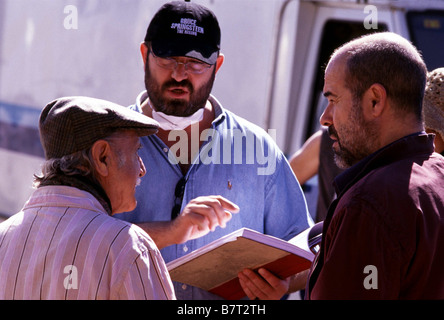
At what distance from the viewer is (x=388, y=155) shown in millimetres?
2314

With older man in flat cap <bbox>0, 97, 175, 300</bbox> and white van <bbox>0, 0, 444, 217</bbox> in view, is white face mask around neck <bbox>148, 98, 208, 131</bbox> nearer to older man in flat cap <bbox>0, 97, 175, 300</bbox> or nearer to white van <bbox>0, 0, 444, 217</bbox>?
older man in flat cap <bbox>0, 97, 175, 300</bbox>

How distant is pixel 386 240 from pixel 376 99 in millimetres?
472

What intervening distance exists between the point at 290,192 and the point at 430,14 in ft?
8.17

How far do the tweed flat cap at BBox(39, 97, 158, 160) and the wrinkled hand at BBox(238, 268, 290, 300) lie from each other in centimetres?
99

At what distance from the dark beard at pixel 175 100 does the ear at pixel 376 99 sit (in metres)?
1.20

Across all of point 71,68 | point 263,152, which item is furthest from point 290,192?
point 71,68

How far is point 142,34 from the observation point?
6.09 meters

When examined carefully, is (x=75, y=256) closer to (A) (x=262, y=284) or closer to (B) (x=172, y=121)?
(A) (x=262, y=284)

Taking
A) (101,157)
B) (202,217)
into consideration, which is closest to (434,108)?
(202,217)

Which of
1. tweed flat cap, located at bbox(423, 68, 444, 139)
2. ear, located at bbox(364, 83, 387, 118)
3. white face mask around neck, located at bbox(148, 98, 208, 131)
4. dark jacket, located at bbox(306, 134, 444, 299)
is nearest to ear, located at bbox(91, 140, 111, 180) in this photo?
dark jacket, located at bbox(306, 134, 444, 299)

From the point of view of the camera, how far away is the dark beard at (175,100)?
341 cm

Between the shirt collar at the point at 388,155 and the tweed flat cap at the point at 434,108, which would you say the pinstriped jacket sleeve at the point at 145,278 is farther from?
the tweed flat cap at the point at 434,108

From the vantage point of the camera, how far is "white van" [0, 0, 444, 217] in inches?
215

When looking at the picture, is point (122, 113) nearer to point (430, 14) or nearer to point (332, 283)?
point (332, 283)
